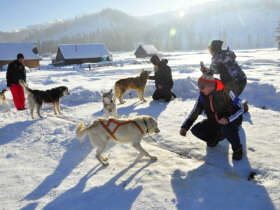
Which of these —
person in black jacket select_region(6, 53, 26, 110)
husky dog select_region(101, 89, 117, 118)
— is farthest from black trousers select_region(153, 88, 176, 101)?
person in black jacket select_region(6, 53, 26, 110)

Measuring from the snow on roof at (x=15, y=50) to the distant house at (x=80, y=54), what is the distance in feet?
20.7

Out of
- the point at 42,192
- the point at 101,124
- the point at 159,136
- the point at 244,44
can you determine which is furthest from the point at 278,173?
the point at 244,44

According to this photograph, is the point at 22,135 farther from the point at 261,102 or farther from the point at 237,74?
the point at 261,102

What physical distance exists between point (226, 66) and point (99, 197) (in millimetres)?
4781

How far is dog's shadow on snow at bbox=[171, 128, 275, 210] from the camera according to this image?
2.81 metres

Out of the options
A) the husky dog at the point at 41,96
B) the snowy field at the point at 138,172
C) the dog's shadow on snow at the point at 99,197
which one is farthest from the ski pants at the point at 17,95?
the dog's shadow on snow at the point at 99,197

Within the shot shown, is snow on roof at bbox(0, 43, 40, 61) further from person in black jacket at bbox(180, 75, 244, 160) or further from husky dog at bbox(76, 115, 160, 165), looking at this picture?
person in black jacket at bbox(180, 75, 244, 160)

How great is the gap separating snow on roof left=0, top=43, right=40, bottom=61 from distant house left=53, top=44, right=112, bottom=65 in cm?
630

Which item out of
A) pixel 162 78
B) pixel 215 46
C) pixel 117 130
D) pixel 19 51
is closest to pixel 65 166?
pixel 117 130

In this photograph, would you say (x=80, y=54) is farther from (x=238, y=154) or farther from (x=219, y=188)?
(x=219, y=188)

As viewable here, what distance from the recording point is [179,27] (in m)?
183

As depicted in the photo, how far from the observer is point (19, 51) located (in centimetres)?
5291

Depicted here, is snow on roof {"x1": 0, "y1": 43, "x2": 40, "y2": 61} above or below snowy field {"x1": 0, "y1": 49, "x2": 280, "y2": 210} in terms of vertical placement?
above

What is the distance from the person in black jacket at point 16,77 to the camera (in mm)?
8031
